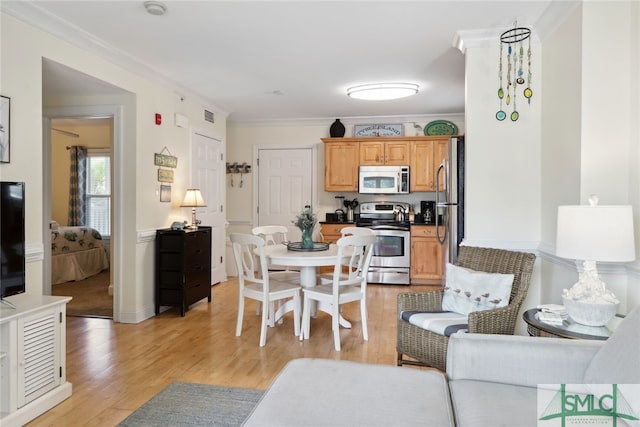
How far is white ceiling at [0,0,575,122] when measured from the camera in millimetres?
2828

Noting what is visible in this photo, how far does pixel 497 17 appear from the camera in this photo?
2953 mm

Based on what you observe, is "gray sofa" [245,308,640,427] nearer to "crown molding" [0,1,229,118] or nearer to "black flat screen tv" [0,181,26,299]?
"black flat screen tv" [0,181,26,299]

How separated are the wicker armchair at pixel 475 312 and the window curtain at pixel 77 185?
665 cm

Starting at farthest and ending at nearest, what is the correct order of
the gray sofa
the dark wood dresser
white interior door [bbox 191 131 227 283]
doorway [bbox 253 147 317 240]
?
doorway [bbox 253 147 317 240] → white interior door [bbox 191 131 227 283] → the dark wood dresser → the gray sofa

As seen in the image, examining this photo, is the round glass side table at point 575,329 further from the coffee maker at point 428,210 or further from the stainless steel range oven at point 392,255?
the coffee maker at point 428,210

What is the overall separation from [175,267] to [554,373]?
11.7 feet

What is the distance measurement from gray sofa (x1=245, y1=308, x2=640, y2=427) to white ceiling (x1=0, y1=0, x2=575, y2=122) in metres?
2.17

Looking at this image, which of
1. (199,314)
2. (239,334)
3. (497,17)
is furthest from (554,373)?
(199,314)

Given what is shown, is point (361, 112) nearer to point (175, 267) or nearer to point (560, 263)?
point (175, 267)

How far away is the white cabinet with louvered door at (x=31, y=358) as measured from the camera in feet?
6.98

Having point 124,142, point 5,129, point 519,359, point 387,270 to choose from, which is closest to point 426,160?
point 387,270

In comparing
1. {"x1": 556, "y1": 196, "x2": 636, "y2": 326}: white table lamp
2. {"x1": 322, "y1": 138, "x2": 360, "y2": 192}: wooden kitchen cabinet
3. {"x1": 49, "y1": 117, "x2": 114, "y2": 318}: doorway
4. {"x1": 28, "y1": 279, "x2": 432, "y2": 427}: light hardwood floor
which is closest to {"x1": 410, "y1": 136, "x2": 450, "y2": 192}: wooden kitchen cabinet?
{"x1": 322, "y1": 138, "x2": 360, "y2": 192}: wooden kitchen cabinet

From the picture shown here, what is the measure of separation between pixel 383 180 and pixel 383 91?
1.72m

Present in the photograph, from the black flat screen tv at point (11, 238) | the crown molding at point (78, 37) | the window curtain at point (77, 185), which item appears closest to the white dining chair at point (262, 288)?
the black flat screen tv at point (11, 238)
